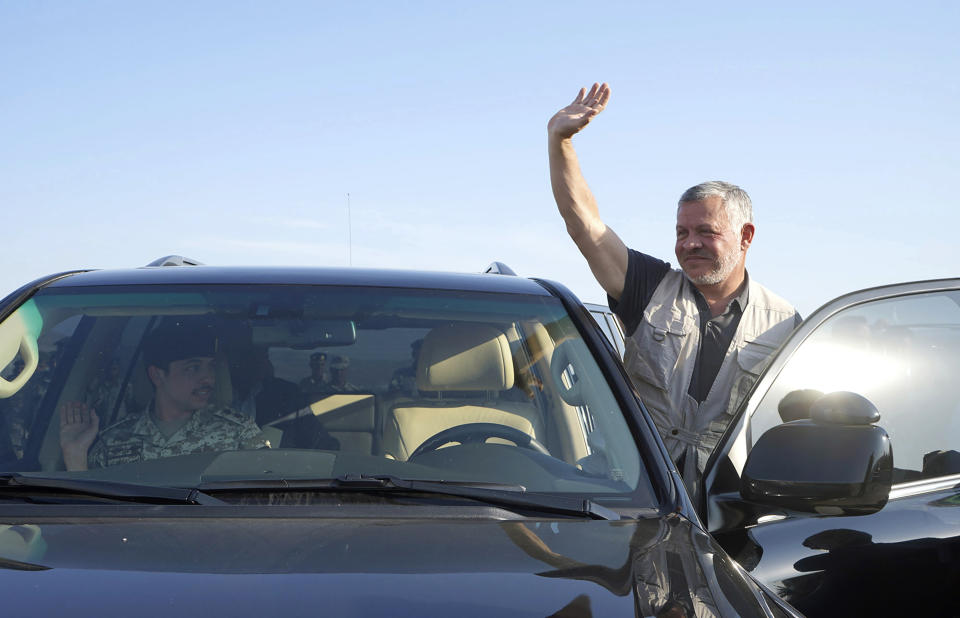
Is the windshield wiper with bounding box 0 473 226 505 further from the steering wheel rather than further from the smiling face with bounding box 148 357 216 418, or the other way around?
the steering wheel

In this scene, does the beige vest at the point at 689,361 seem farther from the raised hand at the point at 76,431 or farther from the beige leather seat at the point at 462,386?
the raised hand at the point at 76,431

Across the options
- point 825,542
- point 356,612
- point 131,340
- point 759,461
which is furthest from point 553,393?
point 356,612

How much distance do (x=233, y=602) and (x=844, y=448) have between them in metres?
1.38

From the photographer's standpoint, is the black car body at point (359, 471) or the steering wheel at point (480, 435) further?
the steering wheel at point (480, 435)

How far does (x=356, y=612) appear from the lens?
61.7 inches

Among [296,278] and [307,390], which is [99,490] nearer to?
[307,390]

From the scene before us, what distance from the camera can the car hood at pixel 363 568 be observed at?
1.61m

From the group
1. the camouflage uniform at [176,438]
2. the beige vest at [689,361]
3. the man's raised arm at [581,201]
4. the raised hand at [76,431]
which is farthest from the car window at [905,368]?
the raised hand at [76,431]

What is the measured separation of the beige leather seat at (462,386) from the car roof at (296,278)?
0.49ft

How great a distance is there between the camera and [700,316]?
399 cm

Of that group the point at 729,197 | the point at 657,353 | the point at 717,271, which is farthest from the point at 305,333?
the point at 729,197

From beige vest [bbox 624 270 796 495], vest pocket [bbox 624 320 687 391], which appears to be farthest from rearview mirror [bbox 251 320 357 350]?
vest pocket [bbox 624 320 687 391]

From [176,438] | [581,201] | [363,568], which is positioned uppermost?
[581,201]

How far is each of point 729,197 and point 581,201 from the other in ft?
1.97
